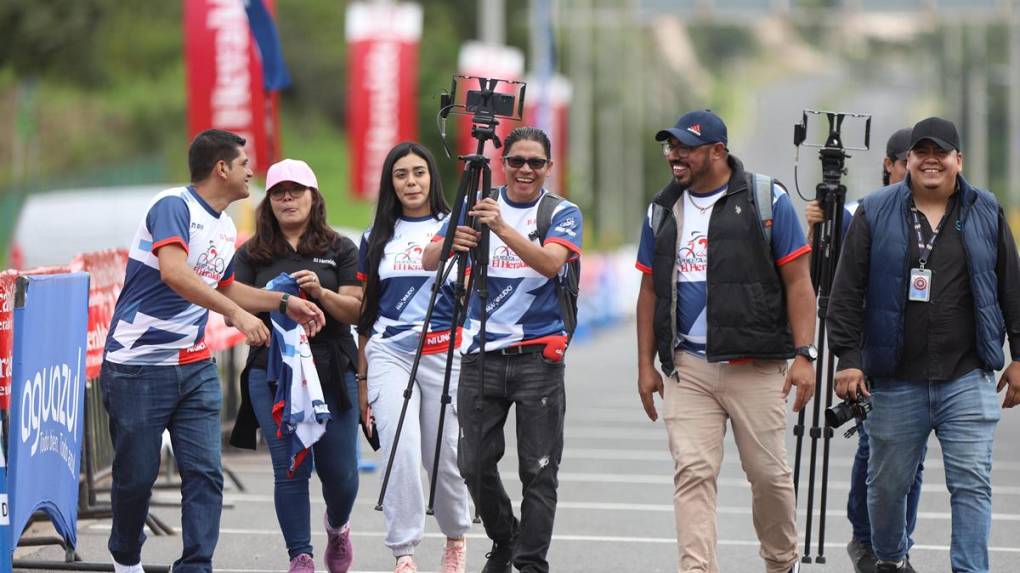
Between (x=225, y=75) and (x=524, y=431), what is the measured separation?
9.21 metres

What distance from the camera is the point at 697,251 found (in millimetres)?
7574

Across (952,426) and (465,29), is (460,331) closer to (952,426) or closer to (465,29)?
(952,426)

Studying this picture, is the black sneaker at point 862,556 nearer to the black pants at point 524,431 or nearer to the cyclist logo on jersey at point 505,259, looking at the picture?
the black pants at point 524,431

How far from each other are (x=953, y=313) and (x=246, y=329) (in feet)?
9.17

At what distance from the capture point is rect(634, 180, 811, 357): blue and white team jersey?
7.50 metres

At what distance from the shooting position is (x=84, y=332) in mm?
8562

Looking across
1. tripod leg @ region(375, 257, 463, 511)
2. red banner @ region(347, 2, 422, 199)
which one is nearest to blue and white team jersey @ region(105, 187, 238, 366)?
tripod leg @ region(375, 257, 463, 511)

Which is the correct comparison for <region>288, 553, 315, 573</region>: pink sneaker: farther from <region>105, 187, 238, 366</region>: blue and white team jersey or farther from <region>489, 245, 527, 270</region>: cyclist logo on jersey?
<region>489, 245, 527, 270</region>: cyclist logo on jersey

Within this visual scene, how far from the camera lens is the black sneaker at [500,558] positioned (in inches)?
337

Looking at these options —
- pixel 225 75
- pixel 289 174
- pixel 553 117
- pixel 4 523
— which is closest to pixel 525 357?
pixel 289 174

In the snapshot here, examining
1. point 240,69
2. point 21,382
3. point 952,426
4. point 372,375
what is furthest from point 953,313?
point 240,69

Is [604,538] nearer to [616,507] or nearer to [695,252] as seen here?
[616,507]

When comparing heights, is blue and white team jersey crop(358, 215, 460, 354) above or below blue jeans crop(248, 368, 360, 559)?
above

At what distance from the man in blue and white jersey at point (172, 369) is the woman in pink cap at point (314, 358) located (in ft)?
1.56
